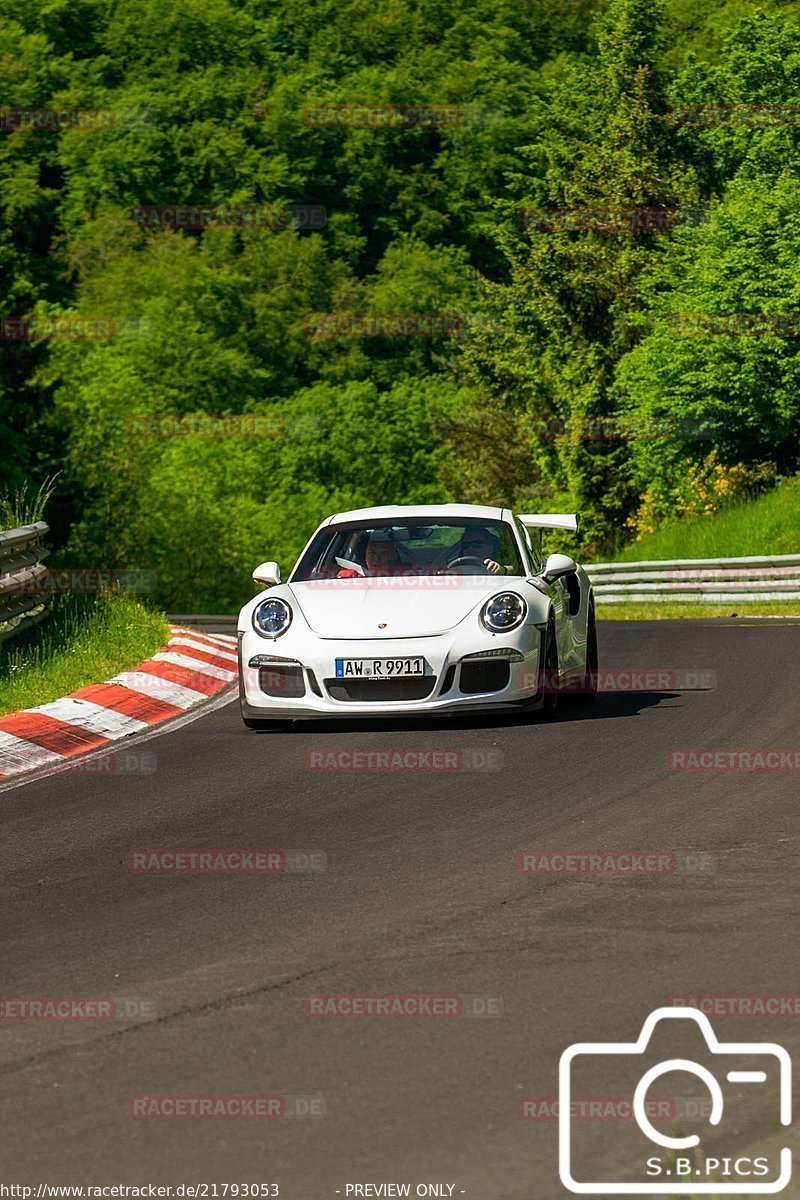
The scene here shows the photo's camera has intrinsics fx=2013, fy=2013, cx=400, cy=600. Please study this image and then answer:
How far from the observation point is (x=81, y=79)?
111 metres

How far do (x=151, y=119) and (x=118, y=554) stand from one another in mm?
38288

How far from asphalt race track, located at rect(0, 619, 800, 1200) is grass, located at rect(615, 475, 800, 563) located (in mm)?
24506

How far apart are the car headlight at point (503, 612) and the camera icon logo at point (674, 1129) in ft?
23.2

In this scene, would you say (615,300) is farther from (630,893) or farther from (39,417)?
(630,893)

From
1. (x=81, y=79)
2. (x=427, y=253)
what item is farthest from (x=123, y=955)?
(x=81, y=79)

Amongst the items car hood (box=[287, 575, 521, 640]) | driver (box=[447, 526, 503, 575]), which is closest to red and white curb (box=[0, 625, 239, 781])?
car hood (box=[287, 575, 521, 640])

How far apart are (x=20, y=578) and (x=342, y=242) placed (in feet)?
295

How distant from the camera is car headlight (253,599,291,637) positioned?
12594 mm

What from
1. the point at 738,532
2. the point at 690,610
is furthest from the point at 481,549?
the point at 738,532

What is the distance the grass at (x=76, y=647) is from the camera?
1379 cm

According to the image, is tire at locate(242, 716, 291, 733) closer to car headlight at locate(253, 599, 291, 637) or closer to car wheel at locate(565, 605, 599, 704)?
car headlight at locate(253, 599, 291, 637)

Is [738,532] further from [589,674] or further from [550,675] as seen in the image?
[550,675]

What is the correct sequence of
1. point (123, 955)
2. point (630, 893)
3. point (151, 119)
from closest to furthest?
point (123, 955)
point (630, 893)
point (151, 119)

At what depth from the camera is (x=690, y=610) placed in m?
31.0
